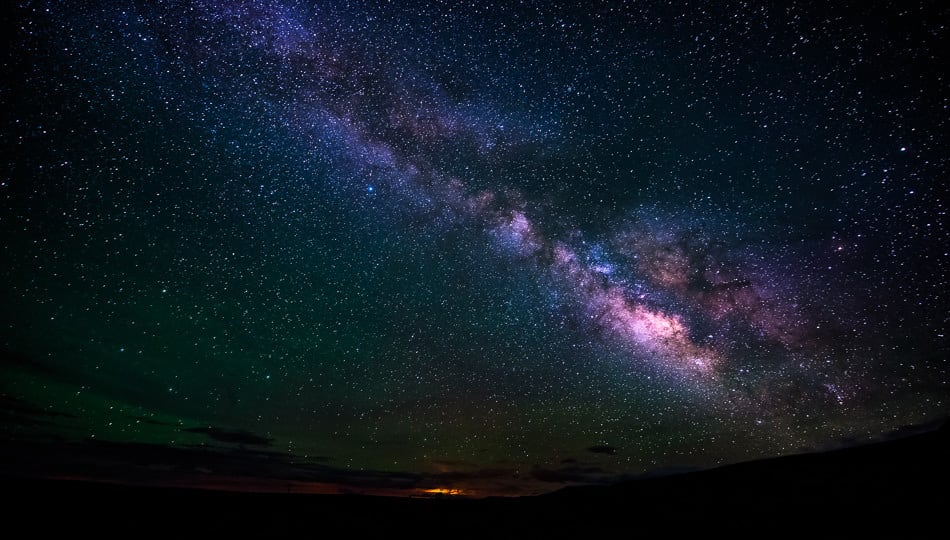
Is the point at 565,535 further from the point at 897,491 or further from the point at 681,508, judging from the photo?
the point at 897,491

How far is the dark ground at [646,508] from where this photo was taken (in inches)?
182

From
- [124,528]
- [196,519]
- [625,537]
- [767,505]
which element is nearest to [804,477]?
[767,505]

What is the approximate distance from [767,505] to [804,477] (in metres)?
1.25

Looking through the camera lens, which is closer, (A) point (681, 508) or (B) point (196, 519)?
(A) point (681, 508)

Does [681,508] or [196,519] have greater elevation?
[681,508]

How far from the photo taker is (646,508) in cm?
759

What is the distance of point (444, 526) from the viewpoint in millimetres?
9023

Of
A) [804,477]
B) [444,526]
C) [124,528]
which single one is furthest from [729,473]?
[124,528]

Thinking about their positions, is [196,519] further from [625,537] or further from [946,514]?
[946,514]

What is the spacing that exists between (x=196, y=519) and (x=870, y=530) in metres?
13.2

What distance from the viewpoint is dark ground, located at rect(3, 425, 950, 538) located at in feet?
15.2

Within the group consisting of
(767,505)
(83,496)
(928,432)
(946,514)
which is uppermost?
(928,432)

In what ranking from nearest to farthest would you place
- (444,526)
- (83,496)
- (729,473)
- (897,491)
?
(897,491), (729,473), (444,526), (83,496)

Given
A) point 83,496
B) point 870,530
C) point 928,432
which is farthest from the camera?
point 83,496
